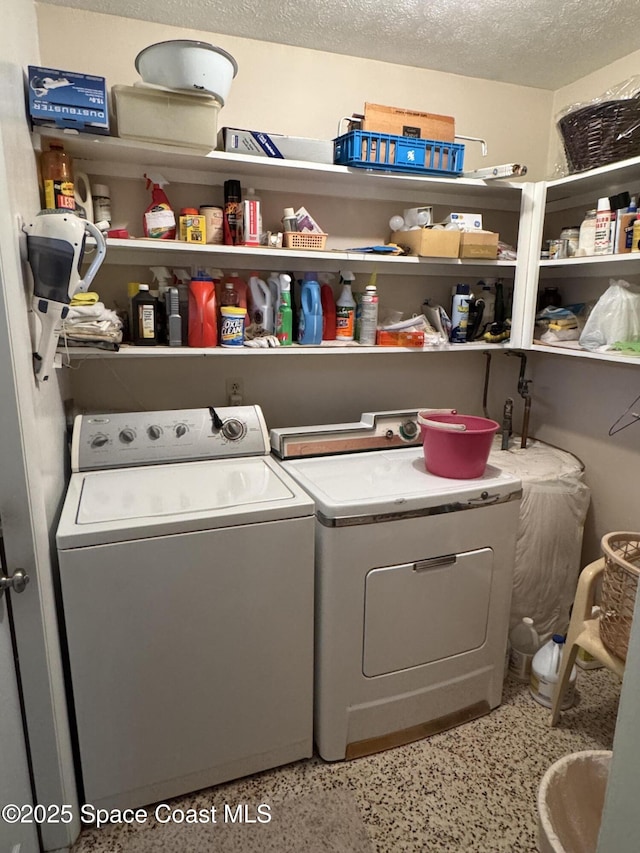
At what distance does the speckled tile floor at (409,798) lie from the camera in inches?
59.3

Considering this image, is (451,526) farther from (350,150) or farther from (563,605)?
(350,150)

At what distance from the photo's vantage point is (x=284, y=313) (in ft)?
6.96

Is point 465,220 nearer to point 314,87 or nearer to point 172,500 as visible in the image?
point 314,87

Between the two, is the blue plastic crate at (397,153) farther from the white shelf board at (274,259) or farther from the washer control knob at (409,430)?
the washer control knob at (409,430)

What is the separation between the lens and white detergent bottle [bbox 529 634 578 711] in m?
2.00

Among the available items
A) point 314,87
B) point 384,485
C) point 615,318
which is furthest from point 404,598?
point 314,87

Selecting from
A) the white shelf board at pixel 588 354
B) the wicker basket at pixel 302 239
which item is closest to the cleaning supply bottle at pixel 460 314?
the white shelf board at pixel 588 354

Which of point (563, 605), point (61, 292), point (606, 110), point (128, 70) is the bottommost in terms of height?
point (563, 605)

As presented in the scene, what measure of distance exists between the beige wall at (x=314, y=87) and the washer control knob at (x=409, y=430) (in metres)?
1.27

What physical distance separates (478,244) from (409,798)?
2044 mm

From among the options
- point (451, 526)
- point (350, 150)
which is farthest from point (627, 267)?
point (451, 526)

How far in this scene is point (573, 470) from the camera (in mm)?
2262

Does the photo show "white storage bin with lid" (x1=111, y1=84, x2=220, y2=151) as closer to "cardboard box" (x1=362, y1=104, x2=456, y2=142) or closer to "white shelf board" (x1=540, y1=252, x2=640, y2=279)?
"cardboard box" (x1=362, y1=104, x2=456, y2=142)

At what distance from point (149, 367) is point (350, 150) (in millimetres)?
1160
